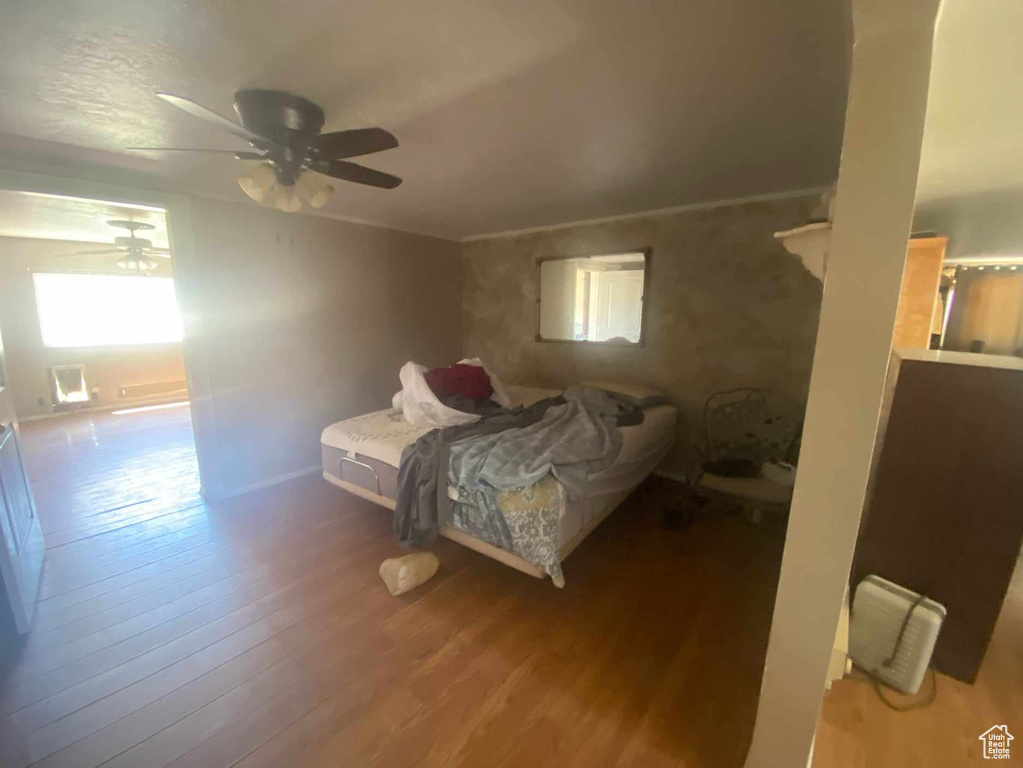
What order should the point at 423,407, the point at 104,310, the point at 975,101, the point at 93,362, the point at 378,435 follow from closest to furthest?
1. the point at 975,101
2. the point at 378,435
3. the point at 423,407
4. the point at 93,362
5. the point at 104,310

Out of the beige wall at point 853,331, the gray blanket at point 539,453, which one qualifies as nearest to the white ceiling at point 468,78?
the beige wall at point 853,331

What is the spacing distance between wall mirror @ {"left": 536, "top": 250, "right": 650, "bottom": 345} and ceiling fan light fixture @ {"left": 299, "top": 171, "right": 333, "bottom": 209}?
2489mm

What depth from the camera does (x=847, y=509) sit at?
3.10 feet

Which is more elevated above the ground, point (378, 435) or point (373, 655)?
point (378, 435)

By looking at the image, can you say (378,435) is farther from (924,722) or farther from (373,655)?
(924,722)

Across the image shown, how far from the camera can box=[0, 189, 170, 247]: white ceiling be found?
10.4ft

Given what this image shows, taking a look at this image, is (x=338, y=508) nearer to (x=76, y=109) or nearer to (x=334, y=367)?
(x=334, y=367)

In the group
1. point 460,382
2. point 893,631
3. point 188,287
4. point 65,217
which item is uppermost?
point 65,217

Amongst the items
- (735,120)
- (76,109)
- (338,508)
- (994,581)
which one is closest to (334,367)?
(338,508)

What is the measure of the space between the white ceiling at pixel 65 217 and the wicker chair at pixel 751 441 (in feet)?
14.9

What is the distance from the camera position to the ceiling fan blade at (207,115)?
1250 mm

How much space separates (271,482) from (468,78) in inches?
130

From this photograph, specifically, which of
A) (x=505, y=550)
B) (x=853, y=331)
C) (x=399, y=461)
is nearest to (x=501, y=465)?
(x=505, y=550)

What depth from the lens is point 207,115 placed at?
4.46 feet
